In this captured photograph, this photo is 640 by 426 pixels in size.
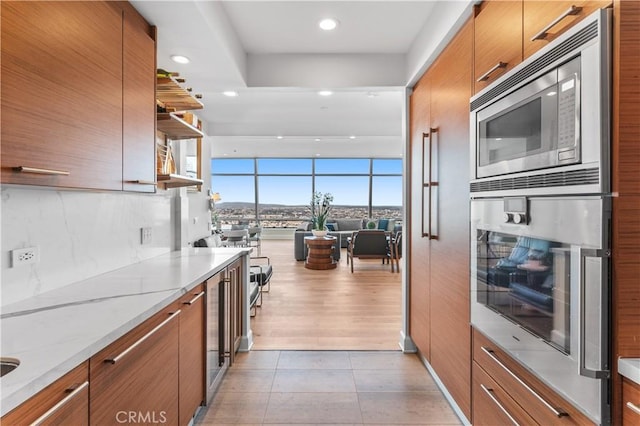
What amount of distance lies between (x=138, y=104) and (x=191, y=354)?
141cm

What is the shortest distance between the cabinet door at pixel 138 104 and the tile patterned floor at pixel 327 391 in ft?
4.97

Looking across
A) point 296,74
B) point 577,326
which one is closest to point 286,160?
point 296,74

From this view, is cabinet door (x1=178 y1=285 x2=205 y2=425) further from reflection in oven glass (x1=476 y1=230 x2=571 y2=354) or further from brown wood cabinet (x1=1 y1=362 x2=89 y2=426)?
reflection in oven glass (x1=476 y1=230 x2=571 y2=354)

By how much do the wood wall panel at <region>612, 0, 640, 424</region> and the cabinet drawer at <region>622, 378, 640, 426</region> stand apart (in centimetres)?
1

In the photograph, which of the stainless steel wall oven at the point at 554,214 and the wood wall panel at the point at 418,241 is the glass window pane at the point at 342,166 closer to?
the wood wall panel at the point at 418,241

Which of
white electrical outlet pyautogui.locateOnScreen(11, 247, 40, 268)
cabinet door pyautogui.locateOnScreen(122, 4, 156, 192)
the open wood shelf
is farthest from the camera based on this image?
the open wood shelf

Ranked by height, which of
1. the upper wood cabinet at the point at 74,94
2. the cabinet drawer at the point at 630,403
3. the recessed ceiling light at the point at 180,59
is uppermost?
the recessed ceiling light at the point at 180,59

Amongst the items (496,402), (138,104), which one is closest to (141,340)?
(138,104)

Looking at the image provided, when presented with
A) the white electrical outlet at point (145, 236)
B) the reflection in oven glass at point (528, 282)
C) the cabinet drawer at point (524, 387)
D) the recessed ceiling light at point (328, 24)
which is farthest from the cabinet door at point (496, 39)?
the white electrical outlet at point (145, 236)

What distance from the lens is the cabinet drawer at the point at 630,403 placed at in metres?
0.88

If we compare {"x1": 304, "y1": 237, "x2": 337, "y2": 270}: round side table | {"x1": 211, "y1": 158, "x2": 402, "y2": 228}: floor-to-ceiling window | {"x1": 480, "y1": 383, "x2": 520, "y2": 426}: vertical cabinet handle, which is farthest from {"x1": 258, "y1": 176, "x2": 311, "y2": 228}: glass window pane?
{"x1": 480, "y1": 383, "x2": 520, "y2": 426}: vertical cabinet handle

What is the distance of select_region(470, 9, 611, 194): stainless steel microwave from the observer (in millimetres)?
937

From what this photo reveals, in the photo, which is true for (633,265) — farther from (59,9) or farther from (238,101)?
(238,101)

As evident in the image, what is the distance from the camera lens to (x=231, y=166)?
432 inches
